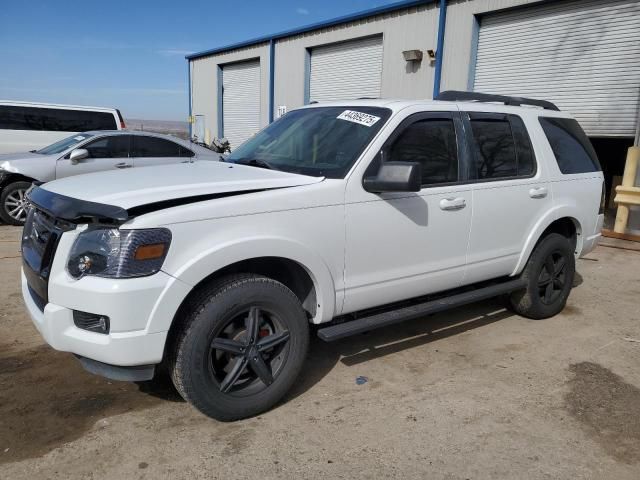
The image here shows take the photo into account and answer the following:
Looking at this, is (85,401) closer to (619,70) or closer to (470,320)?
(470,320)

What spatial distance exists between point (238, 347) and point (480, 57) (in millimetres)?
11091

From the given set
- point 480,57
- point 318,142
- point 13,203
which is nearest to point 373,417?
point 318,142

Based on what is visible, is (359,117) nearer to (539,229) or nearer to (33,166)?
(539,229)

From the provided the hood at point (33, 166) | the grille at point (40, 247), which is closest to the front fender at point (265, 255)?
the grille at point (40, 247)

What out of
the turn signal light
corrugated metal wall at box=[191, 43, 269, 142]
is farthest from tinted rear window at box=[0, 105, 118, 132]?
the turn signal light

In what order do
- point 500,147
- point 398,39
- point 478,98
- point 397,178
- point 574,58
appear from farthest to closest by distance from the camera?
point 398,39 → point 574,58 → point 478,98 → point 500,147 → point 397,178

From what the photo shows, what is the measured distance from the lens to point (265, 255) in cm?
298

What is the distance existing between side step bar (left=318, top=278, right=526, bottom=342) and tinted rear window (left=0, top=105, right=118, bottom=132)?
10.3m

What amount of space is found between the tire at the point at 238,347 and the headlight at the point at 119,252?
37 centimetres

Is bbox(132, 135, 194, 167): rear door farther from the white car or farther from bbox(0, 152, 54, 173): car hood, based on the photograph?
bbox(0, 152, 54, 173): car hood

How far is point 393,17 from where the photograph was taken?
44.7ft

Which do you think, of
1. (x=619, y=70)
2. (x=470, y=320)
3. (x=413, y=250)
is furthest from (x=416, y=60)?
(x=413, y=250)

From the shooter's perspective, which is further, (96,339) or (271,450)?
(271,450)

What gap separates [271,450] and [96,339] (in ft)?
3.62
